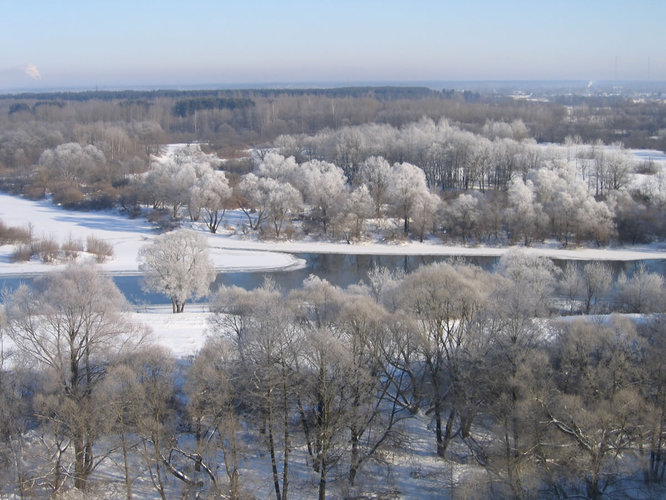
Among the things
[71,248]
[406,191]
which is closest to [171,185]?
[71,248]

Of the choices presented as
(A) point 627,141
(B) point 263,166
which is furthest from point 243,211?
(A) point 627,141

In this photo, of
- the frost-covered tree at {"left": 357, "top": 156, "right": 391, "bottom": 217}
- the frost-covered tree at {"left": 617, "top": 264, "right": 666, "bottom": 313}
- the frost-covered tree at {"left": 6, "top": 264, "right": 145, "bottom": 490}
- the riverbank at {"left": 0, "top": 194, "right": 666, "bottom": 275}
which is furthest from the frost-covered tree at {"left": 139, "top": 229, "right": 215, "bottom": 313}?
the frost-covered tree at {"left": 357, "top": 156, "right": 391, "bottom": 217}

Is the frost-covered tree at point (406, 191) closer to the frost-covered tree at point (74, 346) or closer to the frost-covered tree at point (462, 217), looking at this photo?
the frost-covered tree at point (462, 217)

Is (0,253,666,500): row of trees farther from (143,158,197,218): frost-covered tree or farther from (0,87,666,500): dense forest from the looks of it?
(143,158,197,218): frost-covered tree

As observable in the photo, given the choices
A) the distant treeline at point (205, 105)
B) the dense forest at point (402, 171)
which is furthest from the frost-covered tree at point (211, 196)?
the distant treeline at point (205, 105)

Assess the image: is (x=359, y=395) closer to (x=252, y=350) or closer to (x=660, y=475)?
(x=252, y=350)

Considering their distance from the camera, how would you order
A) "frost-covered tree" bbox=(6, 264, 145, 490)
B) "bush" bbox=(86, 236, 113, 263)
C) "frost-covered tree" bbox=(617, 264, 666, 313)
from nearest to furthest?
"frost-covered tree" bbox=(6, 264, 145, 490) < "frost-covered tree" bbox=(617, 264, 666, 313) < "bush" bbox=(86, 236, 113, 263)

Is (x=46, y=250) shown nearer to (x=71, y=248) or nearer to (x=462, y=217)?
(x=71, y=248)
